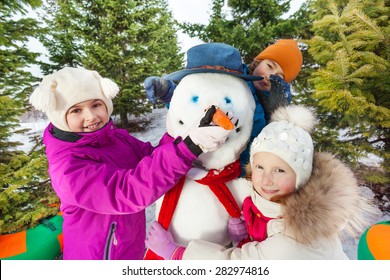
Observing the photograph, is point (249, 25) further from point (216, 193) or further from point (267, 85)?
point (216, 193)

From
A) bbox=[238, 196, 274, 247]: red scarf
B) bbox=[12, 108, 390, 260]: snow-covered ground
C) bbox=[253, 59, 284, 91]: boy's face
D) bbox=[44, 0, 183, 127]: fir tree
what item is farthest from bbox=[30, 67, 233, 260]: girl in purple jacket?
bbox=[44, 0, 183, 127]: fir tree

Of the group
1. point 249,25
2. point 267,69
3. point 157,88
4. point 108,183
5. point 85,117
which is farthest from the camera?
point 249,25

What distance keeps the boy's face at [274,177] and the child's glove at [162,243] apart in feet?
1.92

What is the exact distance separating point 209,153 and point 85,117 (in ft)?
2.67

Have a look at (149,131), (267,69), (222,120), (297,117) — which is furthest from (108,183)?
(149,131)

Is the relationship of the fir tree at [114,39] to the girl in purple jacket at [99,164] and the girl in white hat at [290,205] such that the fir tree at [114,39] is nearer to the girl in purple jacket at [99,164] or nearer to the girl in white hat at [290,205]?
the girl in purple jacket at [99,164]

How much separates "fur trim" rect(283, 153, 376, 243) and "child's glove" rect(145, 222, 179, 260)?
2.09 feet

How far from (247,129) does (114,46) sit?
4743 millimetres

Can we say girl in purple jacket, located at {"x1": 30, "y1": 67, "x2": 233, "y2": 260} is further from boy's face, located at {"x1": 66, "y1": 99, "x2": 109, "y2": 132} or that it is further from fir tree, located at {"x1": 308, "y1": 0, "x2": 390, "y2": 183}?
fir tree, located at {"x1": 308, "y1": 0, "x2": 390, "y2": 183}

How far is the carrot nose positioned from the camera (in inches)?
44.9

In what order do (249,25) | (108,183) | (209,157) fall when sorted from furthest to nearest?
(249,25) < (209,157) < (108,183)

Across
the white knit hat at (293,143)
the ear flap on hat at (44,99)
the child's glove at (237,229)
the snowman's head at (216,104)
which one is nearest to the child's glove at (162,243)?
the child's glove at (237,229)

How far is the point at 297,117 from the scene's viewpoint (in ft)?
4.59

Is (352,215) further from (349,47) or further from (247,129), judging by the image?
(349,47)
